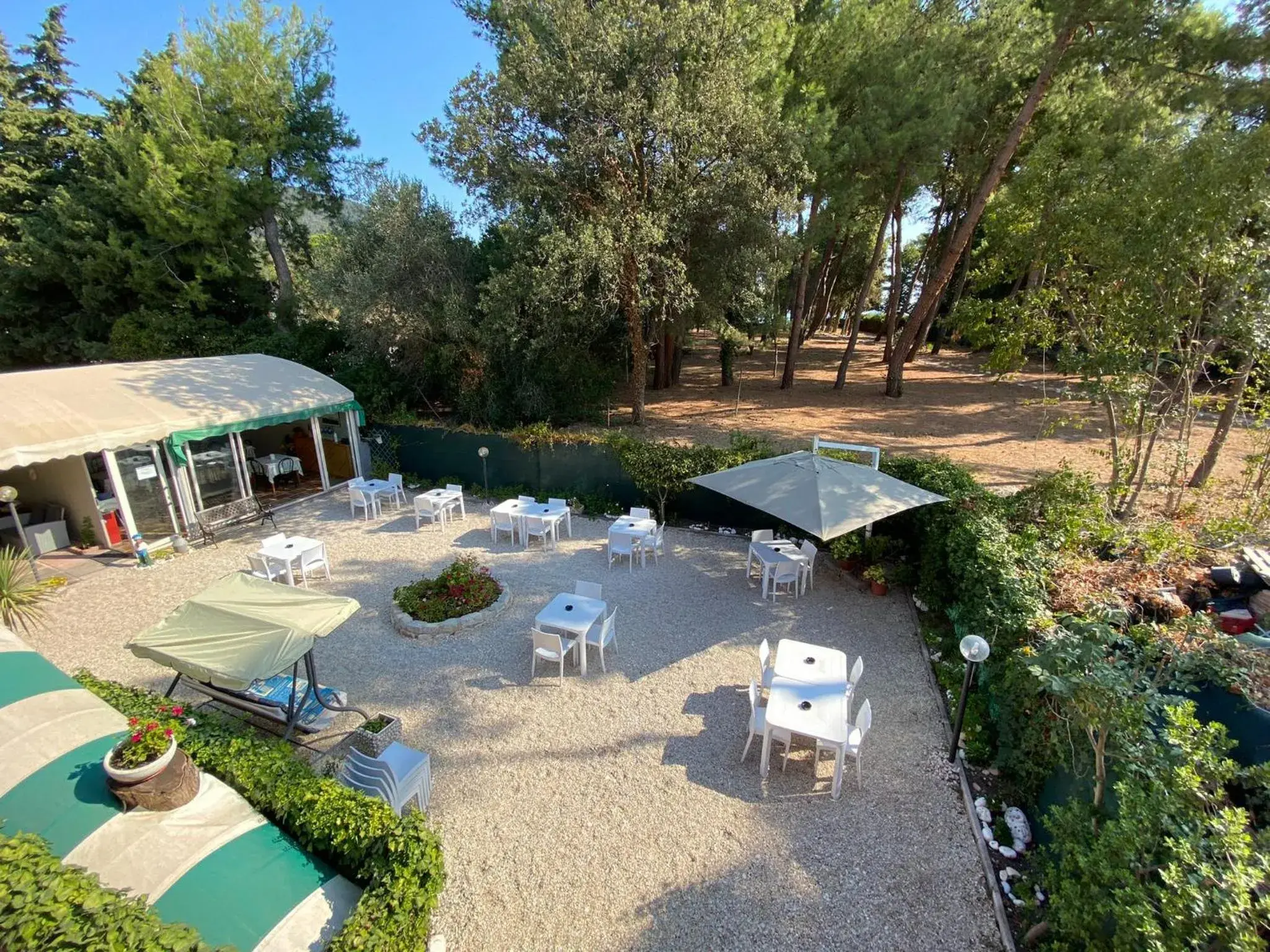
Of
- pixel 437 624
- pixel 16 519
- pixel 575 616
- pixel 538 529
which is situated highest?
pixel 16 519

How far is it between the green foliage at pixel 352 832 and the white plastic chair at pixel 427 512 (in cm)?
683

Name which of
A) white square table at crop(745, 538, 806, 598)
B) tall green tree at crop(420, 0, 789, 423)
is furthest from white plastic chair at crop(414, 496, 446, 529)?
white square table at crop(745, 538, 806, 598)

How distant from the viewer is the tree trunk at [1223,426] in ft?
29.3

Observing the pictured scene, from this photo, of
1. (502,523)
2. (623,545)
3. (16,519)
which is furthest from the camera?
(502,523)

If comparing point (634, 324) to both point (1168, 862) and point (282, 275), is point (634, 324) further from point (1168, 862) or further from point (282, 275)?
point (282, 275)

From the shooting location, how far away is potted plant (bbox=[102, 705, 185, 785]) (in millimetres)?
3756

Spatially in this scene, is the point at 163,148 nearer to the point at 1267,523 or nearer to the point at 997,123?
the point at 997,123

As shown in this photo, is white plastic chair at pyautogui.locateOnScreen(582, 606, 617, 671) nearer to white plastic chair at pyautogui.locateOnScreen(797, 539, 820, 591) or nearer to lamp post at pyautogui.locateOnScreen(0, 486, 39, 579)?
white plastic chair at pyautogui.locateOnScreen(797, 539, 820, 591)

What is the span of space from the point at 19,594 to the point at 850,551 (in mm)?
12173

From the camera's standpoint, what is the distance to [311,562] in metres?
9.36

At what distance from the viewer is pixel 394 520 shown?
12.1 metres

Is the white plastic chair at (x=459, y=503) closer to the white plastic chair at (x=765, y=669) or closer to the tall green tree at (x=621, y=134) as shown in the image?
the tall green tree at (x=621, y=134)

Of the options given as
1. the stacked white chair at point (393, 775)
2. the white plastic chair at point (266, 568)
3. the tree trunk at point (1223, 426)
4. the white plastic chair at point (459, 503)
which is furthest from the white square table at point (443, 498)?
the tree trunk at point (1223, 426)

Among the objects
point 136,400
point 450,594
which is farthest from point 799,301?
point 136,400
